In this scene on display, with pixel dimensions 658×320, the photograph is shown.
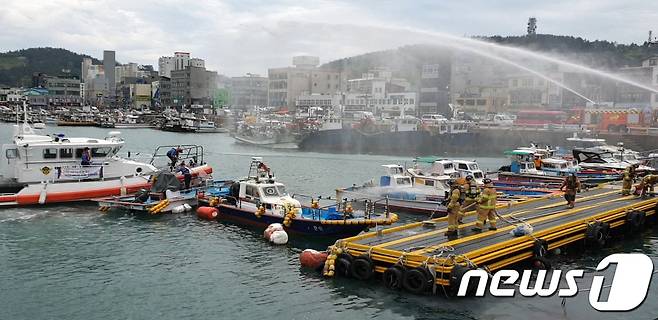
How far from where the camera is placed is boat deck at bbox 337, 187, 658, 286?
56.9 ft

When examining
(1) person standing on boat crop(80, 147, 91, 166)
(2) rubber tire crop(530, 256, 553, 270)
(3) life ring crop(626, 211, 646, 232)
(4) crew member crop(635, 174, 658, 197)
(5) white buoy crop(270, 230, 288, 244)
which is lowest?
(5) white buoy crop(270, 230, 288, 244)

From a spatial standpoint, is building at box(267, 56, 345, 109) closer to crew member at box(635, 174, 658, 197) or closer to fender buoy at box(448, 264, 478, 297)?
crew member at box(635, 174, 658, 197)

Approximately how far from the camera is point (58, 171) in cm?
3434

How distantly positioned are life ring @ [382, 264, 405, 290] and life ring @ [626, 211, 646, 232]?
47.5 ft

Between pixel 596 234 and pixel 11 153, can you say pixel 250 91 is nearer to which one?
pixel 11 153

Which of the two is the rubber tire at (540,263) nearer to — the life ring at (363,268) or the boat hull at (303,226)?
the life ring at (363,268)

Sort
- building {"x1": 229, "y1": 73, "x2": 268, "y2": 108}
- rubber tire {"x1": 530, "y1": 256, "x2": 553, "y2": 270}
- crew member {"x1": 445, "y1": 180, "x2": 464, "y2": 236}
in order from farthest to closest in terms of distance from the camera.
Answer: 1. building {"x1": 229, "y1": 73, "x2": 268, "y2": 108}
2. crew member {"x1": 445, "y1": 180, "x2": 464, "y2": 236}
3. rubber tire {"x1": 530, "y1": 256, "x2": 553, "y2": 270}

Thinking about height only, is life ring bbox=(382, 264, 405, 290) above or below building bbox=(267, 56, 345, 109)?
below

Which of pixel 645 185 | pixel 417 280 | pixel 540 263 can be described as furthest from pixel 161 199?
pixel 645 185

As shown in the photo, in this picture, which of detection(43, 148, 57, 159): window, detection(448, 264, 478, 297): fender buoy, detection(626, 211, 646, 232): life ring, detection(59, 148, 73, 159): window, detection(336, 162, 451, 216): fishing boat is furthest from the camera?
detection(59, 148, 73, 159): window

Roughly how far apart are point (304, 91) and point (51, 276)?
125346 mm

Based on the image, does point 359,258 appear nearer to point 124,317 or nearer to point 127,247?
point 124,317

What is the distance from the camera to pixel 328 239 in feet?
82.6

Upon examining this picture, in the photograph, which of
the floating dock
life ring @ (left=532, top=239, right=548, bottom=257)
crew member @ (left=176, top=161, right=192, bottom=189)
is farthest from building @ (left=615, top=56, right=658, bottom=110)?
life ring @ (left=532, top=239, right=548, bottom=257)
